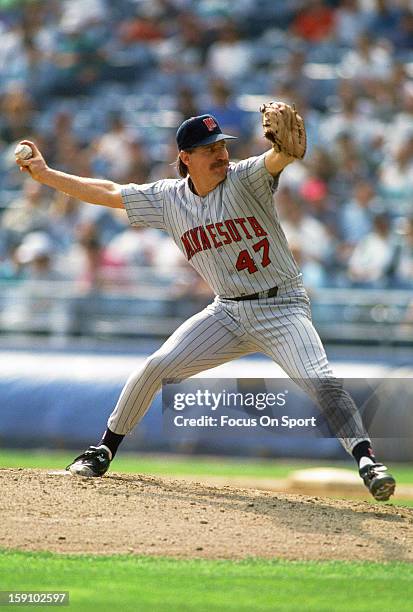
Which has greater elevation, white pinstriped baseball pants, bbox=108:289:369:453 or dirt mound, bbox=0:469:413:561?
white pinstriped baseball pants, bbox=108:289:369:453

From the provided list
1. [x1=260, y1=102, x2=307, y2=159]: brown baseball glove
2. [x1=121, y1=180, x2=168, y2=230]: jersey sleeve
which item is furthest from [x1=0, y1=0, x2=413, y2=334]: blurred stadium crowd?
[x1=260, y1=102, x2=307, y2=159]: brown baseball glove

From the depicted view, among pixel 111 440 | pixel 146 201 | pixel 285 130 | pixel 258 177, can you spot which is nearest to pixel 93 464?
pixel 111 440

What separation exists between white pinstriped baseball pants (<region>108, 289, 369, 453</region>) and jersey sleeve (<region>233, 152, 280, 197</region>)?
59 centimetres

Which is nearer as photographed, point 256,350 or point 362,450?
point 362,450

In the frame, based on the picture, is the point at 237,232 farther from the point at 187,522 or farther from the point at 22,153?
Answer: the point at 187,522

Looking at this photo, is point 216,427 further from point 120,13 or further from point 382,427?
point 120,13

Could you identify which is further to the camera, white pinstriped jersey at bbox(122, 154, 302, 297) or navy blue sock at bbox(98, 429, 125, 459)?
navy blue sock at bbox(98, 429, 125, 459)

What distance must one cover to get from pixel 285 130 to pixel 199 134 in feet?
2.29

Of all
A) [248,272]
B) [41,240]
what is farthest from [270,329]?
[41,240]

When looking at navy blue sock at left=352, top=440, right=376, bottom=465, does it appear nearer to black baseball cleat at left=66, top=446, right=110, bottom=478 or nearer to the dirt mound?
the dirt mound

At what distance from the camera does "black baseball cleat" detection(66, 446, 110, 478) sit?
21.2 ft

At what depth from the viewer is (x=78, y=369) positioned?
34.7ft

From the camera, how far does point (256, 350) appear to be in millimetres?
6359

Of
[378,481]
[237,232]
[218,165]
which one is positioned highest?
[218,165]
